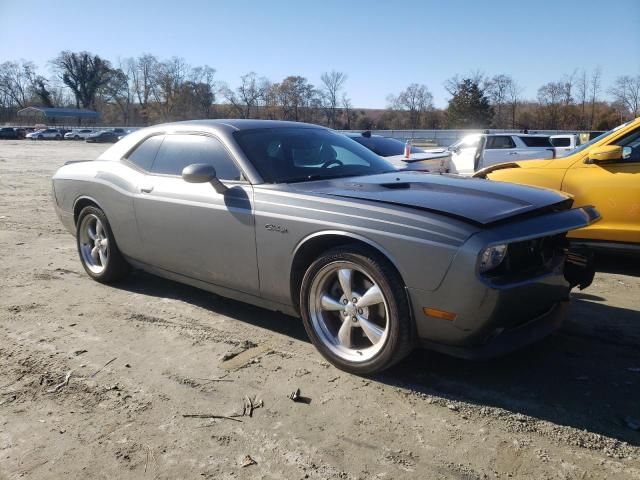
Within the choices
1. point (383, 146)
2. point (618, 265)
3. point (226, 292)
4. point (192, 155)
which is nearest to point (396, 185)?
point (226, 292)

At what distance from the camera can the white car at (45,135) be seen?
63.6 metres

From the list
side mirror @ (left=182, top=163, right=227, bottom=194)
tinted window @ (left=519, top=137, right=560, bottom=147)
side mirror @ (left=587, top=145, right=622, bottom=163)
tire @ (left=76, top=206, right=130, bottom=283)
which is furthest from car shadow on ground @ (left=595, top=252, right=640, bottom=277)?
tinted window @ (left=519, top=137, right=560, bottom=147)

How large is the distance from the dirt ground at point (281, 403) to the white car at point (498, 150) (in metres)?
10.9

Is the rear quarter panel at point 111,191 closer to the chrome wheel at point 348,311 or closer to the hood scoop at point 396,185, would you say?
the chrome wheel at point 348,311

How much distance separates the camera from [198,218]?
13.1 feet

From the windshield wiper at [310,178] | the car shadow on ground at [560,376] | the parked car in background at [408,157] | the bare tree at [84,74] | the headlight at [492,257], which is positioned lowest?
the car shadow on ground at [560,376]

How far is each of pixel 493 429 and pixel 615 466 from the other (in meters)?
0.53

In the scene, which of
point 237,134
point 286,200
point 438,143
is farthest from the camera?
point 438,143

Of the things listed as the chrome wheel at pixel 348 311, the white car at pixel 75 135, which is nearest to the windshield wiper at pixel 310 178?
the chrome wheel at pixel 348 311

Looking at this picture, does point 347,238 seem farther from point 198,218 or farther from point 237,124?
point 237,124

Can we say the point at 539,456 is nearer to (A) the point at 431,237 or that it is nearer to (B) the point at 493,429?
(B) the point at 493,429

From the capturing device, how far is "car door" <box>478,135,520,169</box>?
15.5m

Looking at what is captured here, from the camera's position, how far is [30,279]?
5.53m

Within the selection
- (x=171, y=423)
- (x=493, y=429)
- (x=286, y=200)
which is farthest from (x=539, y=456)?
(x=286, y=200)
